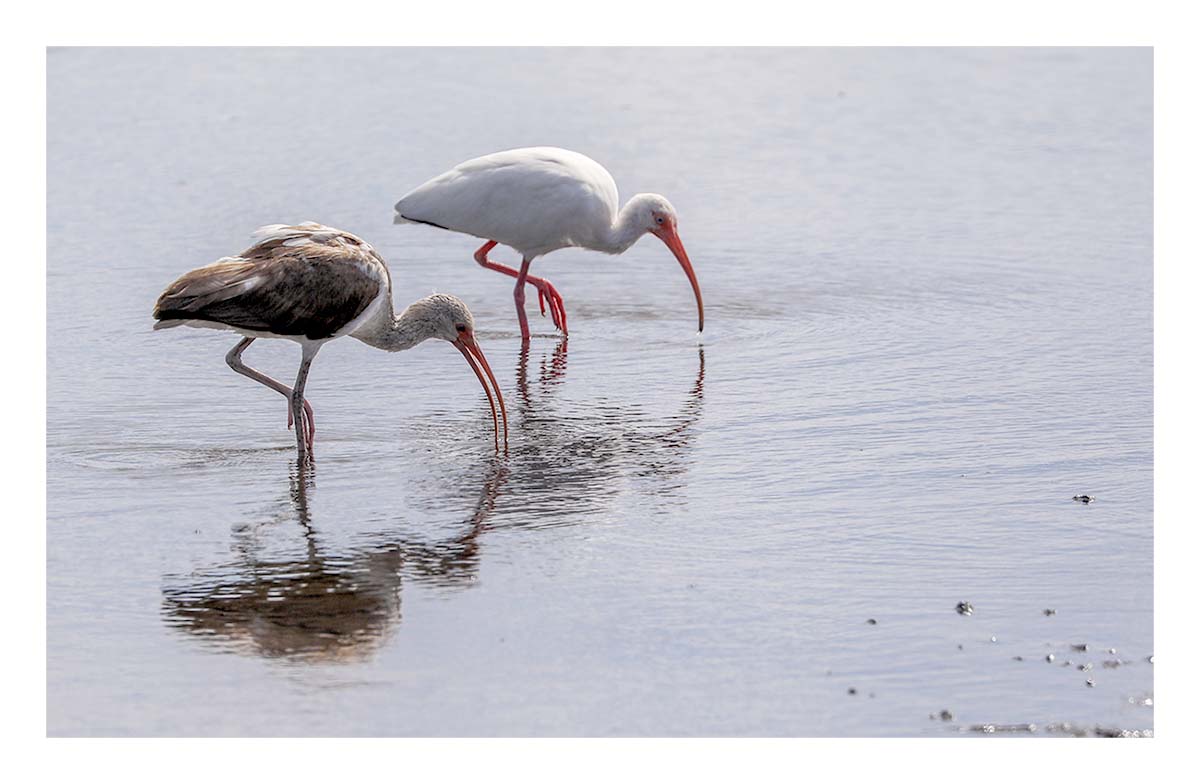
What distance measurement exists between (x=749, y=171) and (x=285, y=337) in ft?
25.9

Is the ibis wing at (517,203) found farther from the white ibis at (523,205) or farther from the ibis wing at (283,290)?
the ibis wing at (283,290)

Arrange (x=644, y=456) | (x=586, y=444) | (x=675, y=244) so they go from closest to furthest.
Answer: (x=644, y=456), (x=586, y=444), (x=675, y=244)

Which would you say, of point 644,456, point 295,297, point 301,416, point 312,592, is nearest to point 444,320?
point 295,297

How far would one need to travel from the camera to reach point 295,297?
8.56 m

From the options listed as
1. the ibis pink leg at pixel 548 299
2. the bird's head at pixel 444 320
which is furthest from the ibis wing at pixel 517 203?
the bird's head at pixel 444 320

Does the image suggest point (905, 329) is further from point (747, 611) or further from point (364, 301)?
point (747, 611)

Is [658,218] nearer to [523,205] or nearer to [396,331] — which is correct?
[523,205]

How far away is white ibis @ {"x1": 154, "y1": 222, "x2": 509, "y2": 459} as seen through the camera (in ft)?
27.6

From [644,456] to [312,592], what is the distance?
2.29 metres

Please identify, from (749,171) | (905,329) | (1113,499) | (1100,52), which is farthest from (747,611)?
(1100,52)

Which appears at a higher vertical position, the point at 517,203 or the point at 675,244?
the point at 517,203

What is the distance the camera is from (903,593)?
682 cm

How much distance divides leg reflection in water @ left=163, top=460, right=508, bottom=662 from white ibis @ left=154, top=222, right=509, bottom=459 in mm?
1190

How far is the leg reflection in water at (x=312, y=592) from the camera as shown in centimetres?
634
